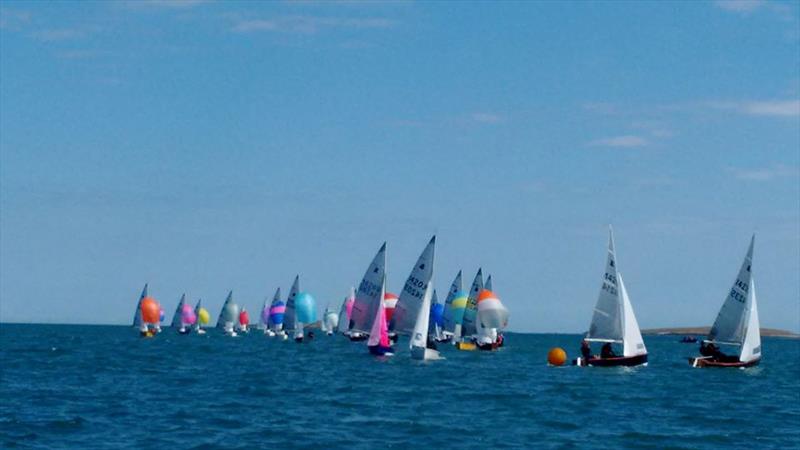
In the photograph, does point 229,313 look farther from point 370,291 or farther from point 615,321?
point 615,321

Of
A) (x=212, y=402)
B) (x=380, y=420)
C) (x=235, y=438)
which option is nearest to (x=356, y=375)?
(x=212, y=402)

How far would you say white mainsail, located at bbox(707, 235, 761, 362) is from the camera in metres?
77.4

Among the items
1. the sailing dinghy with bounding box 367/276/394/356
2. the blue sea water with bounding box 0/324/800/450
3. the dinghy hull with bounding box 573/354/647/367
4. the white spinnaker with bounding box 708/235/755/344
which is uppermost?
the white spinnaker with bounding box 708/235/755/344

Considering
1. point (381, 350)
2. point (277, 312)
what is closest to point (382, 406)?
point (381, 350)

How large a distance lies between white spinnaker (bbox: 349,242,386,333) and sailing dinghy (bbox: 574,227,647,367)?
18527mm

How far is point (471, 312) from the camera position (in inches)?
4279

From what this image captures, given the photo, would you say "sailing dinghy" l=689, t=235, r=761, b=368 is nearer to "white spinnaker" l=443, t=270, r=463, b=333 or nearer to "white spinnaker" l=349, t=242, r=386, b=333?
"white spinnaker" l=349, t=242, r=386, b=333

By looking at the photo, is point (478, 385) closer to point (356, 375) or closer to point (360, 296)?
point (356, 375)

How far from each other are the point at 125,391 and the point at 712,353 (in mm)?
43683

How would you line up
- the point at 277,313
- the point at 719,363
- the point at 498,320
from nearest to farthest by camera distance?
1. the point at 719,363
2. the point at 498,320
3. the point at 277,313

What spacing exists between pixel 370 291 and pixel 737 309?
26.5 metres

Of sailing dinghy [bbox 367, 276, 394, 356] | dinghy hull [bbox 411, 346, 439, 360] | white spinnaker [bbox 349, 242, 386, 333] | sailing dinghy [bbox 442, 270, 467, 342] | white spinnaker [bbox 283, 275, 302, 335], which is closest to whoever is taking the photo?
dinghy hull [bbox 411, 346, 439, 360]

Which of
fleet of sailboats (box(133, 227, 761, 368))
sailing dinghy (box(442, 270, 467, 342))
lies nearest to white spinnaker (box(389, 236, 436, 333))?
fleet of sailboats (box(133, 227, 761, 368))

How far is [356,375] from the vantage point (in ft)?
217
